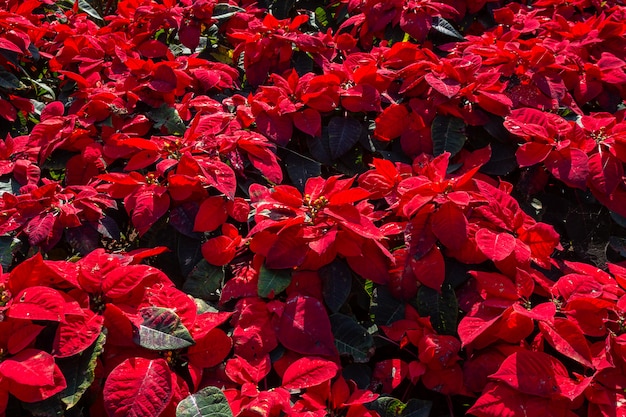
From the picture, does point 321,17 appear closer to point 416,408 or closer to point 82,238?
point 82,238

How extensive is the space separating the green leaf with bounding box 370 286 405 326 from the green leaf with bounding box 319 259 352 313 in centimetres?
7

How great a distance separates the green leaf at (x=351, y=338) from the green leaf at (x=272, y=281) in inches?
4.3

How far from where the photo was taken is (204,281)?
1140mm

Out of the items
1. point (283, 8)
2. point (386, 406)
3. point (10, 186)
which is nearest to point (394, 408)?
point (386, 406)

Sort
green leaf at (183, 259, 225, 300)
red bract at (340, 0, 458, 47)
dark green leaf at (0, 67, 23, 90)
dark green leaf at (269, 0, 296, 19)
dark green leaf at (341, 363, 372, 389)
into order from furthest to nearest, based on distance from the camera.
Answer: dark green leaf at (269, 0, 296, 19) < red bract at (340, 0, 458, 47) < dark green leaf at (0, 67, 23, 90) < green leaf at (183, 259, 225, 300) < dark green leaf at (341, 363, 372, 389)

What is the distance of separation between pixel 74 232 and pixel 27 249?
118mm

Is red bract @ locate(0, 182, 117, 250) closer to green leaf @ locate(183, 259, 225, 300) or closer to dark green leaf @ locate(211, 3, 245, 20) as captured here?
green leaf @ locate(183, 259, 225, 300)

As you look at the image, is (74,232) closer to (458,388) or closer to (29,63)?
(458,388)

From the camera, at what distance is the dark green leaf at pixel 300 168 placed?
4.44 feet

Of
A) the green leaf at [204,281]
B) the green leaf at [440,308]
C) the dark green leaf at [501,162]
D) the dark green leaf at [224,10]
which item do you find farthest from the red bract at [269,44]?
the green leaf at [440,308]

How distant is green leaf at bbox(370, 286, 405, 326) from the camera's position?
111cm

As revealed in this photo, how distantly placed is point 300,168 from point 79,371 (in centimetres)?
67

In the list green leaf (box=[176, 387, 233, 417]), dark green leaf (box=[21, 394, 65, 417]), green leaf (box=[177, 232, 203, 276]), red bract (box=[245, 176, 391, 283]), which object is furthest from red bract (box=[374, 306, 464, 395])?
dark green leaf (box=[21, 394, 65, 417])

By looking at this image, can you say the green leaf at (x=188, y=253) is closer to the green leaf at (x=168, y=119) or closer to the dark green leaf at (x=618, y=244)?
the green leaf at (x=168, y=119)
